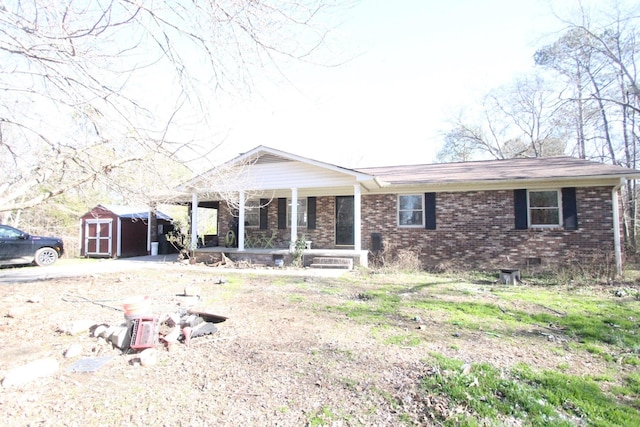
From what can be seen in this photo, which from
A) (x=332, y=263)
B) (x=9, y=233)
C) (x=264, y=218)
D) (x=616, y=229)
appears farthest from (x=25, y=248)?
(x=616, y=229)

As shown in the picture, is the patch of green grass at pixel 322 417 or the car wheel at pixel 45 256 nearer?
the patch of green grass at pixel 322 417

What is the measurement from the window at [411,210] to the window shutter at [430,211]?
18 centimetres

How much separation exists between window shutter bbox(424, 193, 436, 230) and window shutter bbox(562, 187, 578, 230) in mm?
3622

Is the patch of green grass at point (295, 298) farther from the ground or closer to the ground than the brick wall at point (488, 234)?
closer to the ground

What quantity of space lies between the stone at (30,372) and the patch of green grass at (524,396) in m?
3.49

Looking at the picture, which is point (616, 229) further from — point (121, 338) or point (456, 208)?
point (121, 338)

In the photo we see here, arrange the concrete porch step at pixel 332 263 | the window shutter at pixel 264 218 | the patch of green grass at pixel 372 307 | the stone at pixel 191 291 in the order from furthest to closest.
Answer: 1. the window shutter at pixel 264 218
2. the concrete porch step at pixel 332 263
3. the stone at pixel 191 291
4. the patch of green grass at pixel 372 307

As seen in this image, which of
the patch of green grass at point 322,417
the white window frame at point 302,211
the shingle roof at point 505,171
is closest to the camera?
the patch of green grass at point 322,417

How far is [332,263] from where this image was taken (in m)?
10.2

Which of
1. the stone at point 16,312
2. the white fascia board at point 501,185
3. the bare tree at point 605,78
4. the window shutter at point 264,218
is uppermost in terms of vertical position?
the bare tree at point 605,78

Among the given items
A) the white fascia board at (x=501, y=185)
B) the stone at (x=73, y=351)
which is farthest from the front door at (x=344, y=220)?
the stone at (x=73, y=351)

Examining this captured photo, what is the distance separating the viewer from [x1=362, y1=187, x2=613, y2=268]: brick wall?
363 inches

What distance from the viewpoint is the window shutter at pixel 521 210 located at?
9859 millimetres

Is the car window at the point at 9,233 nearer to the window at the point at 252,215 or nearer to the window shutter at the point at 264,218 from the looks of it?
the window at the point at 252,215
